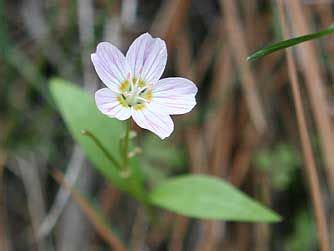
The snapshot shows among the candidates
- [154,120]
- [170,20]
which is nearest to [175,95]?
[154,120]

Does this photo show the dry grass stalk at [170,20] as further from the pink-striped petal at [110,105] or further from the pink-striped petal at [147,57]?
the pink-striped petal at [110,105]

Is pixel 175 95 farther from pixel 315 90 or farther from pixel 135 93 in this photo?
→ pixel 315 90

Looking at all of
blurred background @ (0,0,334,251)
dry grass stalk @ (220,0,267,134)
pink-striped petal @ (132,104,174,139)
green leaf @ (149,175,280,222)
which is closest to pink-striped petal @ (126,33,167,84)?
pink-striped petal @ (132,104,174,139)

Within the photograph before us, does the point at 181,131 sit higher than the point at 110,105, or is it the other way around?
the point at 110,105

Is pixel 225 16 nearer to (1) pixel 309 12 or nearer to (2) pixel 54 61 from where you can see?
(1) pixel 309 12

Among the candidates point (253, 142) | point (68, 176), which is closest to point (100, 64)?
point (68, 176)

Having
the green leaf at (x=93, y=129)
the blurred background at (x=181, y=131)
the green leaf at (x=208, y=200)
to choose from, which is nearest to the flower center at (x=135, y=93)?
the green leaf at (x=93, y=129)

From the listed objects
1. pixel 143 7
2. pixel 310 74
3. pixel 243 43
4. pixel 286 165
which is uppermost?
pixel 143 7
